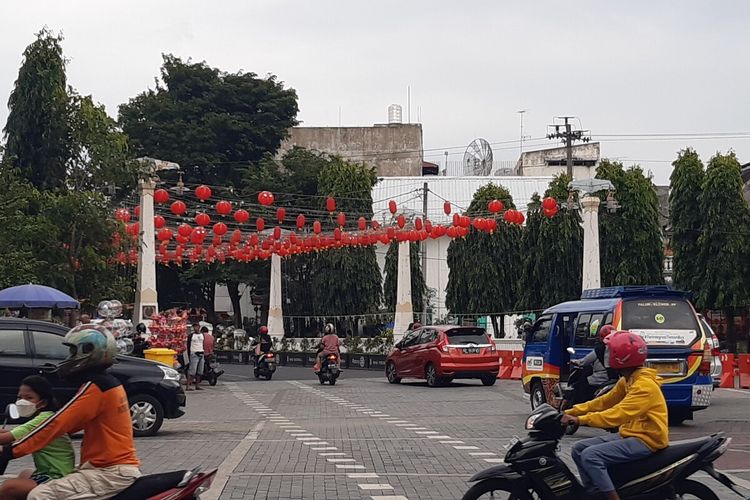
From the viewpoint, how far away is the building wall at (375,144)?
253 feet

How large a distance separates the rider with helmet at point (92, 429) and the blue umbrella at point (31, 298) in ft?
54.6

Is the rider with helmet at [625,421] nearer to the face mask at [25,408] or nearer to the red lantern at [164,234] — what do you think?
the face mask at [25,408]

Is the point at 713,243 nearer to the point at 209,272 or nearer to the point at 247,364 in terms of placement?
the point at 247,364

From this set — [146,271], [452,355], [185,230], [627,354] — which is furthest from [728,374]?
[627,354]

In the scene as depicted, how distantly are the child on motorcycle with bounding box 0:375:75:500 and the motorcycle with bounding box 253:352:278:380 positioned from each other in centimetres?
2858

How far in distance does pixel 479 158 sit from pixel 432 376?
4793 centimetres

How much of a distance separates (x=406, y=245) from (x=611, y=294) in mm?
25405

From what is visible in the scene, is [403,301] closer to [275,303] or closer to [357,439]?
[275,303]

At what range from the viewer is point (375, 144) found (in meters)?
77.4

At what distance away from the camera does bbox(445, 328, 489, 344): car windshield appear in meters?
29.2

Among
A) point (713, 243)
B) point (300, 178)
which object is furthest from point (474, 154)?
point (713, 243)

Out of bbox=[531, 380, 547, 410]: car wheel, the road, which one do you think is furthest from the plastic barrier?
bbox=[531, 380, 547, 410]: car wheel

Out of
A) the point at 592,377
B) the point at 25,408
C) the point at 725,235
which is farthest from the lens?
the point at 725,235

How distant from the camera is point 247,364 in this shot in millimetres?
49594
